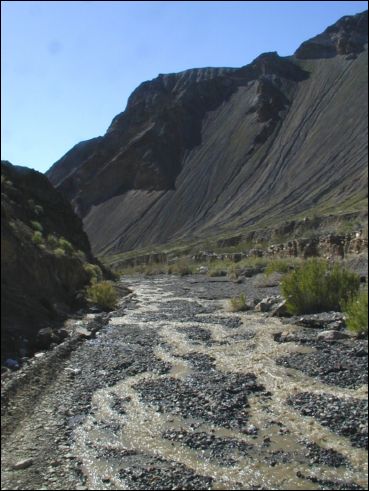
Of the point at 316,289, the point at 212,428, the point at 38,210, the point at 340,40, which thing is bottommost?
the point at 212,428

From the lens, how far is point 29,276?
851 inches

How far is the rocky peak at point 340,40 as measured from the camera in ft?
465

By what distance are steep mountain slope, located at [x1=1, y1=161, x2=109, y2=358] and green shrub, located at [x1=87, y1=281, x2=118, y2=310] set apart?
807 millimetres

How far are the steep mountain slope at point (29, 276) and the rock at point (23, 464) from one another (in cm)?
624

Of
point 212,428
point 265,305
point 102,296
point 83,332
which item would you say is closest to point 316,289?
point 265,305

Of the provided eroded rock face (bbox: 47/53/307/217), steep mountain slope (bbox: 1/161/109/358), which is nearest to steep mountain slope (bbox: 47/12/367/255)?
eroded rock face (bbox: 47/53/307/217)

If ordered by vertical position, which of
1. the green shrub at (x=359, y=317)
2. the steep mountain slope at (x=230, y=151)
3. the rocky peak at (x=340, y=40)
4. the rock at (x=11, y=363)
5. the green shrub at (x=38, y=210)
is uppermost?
the rocky peak at (x=340, y=40)

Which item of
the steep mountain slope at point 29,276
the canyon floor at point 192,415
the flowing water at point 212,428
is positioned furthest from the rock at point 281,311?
the steep mountain slope at point 29,276

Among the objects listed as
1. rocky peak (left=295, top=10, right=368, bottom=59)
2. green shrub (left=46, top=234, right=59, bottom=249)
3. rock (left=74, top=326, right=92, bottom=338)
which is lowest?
rock (left=74, top=326, right=92, bottom=338)

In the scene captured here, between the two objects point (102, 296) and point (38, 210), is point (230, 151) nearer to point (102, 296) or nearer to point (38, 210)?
point (38, 210)

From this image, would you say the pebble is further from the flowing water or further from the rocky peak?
the rocky peak

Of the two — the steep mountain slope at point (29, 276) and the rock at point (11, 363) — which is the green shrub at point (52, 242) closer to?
the steep mountain slope at point (29, 276)

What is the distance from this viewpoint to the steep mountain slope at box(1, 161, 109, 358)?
17.5 m

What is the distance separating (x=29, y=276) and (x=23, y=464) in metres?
13.4
